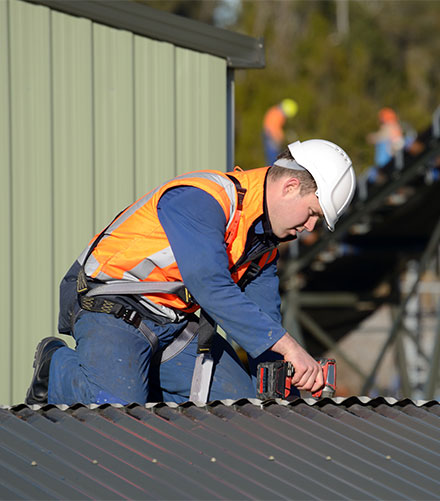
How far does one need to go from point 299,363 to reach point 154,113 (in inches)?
119

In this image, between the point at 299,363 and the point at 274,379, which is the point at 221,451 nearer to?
the point at 274,379

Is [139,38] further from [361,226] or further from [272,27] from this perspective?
[272,27]

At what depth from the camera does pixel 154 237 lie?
4.68 meters

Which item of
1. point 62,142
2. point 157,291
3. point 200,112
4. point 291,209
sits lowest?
point 157,291

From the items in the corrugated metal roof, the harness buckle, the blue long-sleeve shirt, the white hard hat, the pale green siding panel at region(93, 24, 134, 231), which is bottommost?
the corrugated metal roof

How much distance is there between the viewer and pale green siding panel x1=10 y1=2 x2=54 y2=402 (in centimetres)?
638

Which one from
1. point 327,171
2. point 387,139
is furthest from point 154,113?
point 387,139

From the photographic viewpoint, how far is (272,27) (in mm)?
39250

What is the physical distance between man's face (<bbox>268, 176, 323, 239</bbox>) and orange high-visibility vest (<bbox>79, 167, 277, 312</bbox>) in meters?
0.08

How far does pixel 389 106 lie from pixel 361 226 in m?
22.7

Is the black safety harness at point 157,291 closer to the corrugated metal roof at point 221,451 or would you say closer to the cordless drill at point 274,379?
the cordless drill at point 274,379

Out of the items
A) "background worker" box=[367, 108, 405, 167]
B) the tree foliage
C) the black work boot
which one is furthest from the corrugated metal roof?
the tree foliage

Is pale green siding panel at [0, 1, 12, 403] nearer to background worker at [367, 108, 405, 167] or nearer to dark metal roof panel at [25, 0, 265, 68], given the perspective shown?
dark metal roof panel at [25, 0, 265, 68]

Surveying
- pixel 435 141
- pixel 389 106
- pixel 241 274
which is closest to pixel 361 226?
pixel 435 141
